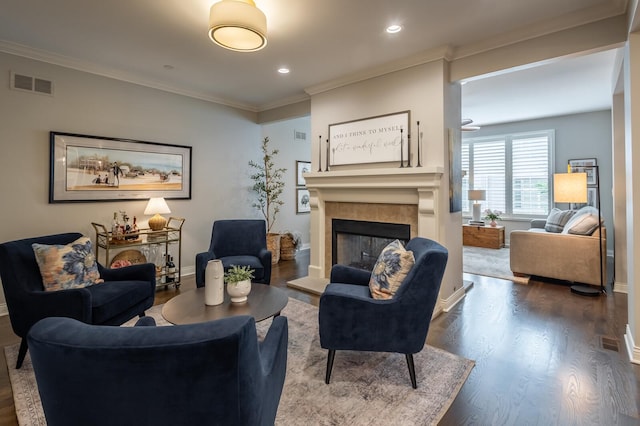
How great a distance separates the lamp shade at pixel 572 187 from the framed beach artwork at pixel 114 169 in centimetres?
487

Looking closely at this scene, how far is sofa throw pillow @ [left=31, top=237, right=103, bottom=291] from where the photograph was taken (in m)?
2.45

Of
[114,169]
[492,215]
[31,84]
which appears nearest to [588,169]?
[492,215]

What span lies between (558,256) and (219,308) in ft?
14.2

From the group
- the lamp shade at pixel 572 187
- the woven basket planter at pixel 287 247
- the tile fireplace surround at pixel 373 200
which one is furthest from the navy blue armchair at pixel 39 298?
the lamp shade at pixel 572 187

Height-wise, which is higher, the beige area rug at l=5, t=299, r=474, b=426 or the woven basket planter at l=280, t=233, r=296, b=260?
the woven basket planter at l=280, t=233, r=296, b=260

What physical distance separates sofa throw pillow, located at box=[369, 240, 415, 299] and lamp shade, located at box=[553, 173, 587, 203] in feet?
9.42

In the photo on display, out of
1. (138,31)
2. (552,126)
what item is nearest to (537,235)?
(552,126)

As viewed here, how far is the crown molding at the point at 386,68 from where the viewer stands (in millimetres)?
3332

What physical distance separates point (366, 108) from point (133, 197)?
10.3 ft

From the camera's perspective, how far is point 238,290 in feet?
7.72

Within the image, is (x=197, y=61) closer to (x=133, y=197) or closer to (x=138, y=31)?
(x=138, y=31)

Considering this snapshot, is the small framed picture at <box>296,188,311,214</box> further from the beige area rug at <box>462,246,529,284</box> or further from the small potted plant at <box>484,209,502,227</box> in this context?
the small potted plant at <box>484,209,502,227</box>

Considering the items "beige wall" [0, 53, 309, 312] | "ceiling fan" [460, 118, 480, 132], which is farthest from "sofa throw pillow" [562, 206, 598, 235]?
"beige wall" [0, 53, 309, 312]

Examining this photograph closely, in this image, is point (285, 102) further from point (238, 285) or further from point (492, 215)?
point (492, 215)
